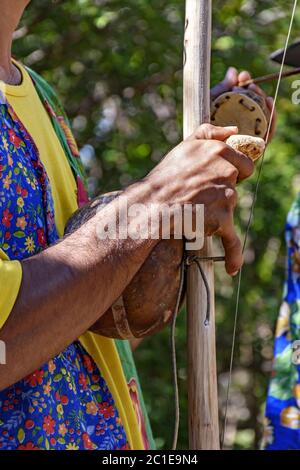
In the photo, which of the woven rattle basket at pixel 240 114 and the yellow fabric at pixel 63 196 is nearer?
the yellow fabric at pixel 63 196

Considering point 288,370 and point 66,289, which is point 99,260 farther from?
point 288,370

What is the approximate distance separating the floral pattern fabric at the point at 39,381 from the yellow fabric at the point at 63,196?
0.03 meters

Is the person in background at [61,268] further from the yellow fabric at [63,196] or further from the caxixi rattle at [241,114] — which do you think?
the caxixi rattle at [241,114]

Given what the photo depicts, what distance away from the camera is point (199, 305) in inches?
74.4

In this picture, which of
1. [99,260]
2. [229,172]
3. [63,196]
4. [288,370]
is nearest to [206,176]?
[229,172]

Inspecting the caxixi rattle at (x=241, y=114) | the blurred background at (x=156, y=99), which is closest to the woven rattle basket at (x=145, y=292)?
the caxixi rattle at (x=241, y=114)

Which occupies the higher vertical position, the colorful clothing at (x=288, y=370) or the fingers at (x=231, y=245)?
the fingers at (x=231, y=245)

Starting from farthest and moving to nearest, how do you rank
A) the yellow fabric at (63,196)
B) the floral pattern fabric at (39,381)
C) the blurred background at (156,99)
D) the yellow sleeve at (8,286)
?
the blurred background at (156,99) < the yellow fabric at (63,196) < the floral pattern fabric at (39,381) < the yellow sleeve at (8,286)

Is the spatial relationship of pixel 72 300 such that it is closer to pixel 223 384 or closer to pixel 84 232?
pixel 84 232

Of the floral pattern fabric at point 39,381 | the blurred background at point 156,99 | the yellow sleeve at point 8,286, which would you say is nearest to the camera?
the yellow sleeve at point 8,286

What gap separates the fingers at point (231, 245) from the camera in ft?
5.95

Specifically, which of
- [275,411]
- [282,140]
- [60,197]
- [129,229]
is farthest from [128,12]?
[129,229]

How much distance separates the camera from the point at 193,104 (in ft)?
6.32

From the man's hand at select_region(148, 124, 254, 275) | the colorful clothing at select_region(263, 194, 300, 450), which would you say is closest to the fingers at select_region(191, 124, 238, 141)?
the man's hand at select_region(148, 124, 254, 275)
